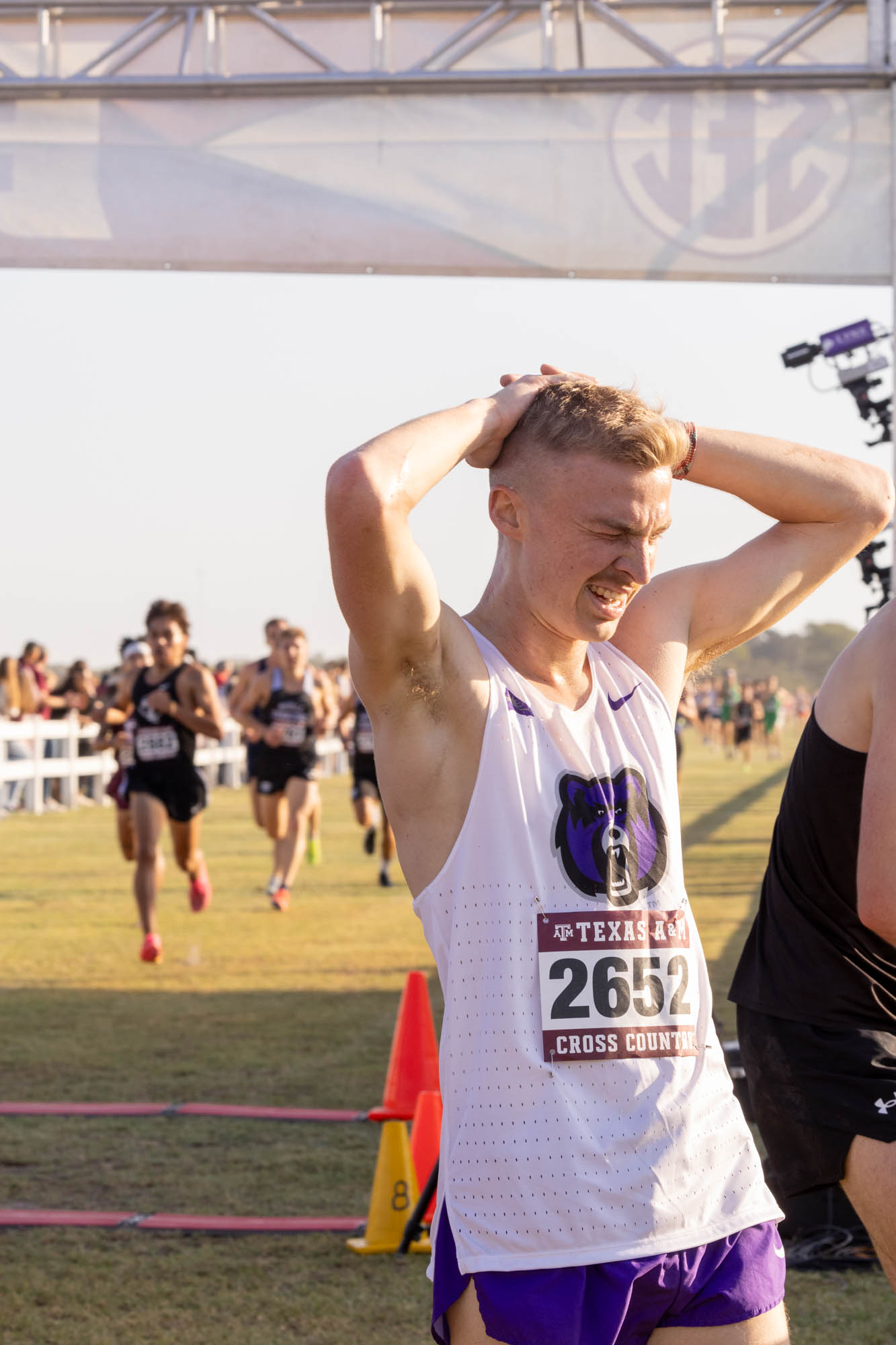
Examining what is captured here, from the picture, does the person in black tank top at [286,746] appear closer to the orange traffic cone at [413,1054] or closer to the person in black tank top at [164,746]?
the person in black tank top at [164,746]

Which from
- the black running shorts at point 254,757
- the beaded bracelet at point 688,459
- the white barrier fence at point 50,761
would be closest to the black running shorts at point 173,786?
the black running shorts at point 254,757

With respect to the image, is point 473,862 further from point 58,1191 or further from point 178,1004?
point 178,1004

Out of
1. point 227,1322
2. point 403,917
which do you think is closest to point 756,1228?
point 227,1322

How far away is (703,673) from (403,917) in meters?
9.61

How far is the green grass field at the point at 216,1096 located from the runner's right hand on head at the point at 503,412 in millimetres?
2714

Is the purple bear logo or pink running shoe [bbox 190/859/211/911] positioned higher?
the purple bear logo

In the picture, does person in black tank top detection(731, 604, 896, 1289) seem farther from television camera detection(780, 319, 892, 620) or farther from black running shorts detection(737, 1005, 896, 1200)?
television camera detection(780, 319, 892, 620)

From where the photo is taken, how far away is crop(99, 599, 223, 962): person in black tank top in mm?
10102

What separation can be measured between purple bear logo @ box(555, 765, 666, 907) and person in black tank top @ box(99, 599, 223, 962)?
26.1 ft

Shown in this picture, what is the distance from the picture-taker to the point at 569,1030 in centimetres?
214

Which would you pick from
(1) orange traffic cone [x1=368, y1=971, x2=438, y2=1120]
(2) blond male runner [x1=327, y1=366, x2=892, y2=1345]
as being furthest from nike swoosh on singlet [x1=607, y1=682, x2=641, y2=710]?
(1) orange traffic cone [x1=368, y1=971, x2=438, y2=1120]

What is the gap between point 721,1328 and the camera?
2.13 meters

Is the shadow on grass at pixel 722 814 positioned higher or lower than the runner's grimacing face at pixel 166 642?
lower

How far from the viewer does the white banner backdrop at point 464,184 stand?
6.80 meters
